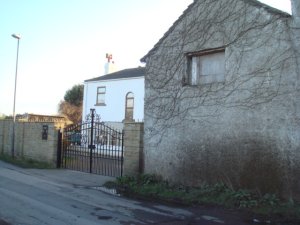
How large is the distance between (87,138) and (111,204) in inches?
271

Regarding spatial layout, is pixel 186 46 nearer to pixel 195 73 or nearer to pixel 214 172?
pixel 195 73

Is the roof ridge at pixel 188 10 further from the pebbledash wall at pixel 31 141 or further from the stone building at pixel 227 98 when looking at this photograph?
the pebbledash wall at pixel 31 141

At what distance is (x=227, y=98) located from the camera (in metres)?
10.6

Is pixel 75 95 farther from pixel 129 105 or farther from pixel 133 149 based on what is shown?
pixel 133 149

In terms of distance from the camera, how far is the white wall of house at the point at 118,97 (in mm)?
29734

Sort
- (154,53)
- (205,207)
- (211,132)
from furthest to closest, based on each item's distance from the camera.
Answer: (154,53) < (211,132) < (205,207)

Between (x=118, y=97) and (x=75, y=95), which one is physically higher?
(x=75, y=95)

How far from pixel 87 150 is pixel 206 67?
24.4ft

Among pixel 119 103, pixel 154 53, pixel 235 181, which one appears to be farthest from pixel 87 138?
pixel 119 103

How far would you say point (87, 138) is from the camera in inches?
640

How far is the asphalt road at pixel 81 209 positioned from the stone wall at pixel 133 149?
45.8 inches

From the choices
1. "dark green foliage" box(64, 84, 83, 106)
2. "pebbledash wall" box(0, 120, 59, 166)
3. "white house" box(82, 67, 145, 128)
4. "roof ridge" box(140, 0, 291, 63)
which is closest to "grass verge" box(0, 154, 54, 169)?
"pebbledash wall" box(0, 120, 59, 166)

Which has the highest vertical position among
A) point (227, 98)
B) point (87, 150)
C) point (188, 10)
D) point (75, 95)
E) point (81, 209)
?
point (75, 95)

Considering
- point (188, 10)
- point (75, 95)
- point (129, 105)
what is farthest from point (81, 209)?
point (75, 95)
